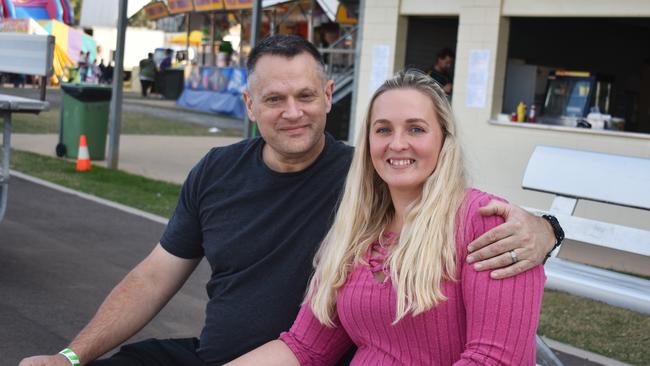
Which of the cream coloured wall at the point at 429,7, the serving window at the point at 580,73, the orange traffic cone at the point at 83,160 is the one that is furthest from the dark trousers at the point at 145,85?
the cream coloured wall at the point at 429,7

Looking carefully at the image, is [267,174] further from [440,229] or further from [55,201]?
[55,201]

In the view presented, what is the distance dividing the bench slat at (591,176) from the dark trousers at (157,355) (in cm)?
279

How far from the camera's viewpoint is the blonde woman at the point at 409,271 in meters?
Result: 2.07

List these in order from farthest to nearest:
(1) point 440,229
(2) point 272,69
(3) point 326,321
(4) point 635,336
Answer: (4) point 635,336, (2) point 272,69, (3) point 326,321, (1) point 440,229

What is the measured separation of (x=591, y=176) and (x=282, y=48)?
2763mm

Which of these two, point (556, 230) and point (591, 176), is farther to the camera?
point (591, 176)

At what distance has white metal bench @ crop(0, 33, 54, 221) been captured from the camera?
5509 mm

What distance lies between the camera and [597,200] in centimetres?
490

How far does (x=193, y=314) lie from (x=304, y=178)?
3046 mm

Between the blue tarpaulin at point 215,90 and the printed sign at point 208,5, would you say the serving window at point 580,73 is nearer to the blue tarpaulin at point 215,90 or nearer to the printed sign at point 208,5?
the blue tarpaulin at point 215,90

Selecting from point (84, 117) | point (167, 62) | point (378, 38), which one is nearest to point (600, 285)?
point (378, 38)

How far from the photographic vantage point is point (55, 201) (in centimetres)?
956

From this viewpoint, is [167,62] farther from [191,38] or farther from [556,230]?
[556,230]

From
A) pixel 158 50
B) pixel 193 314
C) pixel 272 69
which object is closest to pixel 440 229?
pixel 272 69
